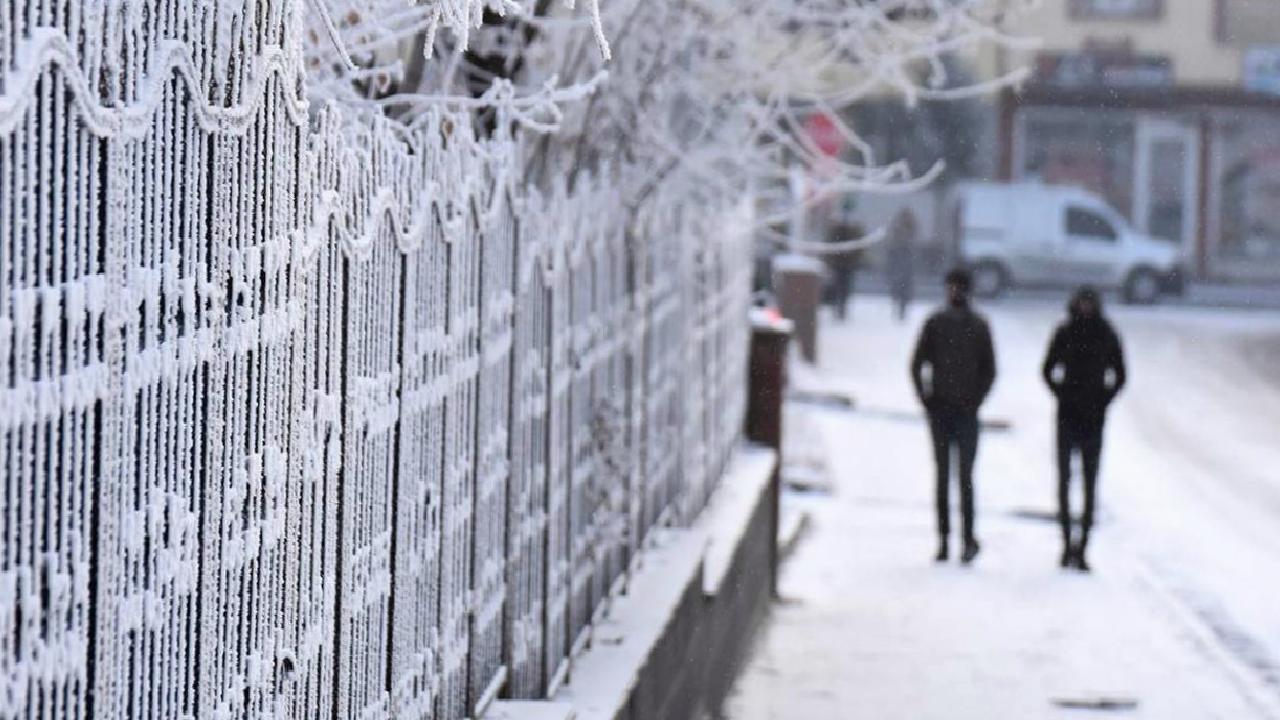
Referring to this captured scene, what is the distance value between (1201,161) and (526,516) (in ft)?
153

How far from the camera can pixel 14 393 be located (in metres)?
2.75

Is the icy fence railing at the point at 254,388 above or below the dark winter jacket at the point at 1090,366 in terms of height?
above

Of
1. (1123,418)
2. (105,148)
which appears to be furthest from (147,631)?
(1123,418)

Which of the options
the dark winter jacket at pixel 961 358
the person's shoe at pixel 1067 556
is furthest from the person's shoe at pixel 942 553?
the dark winter jacket at pixel 961 358

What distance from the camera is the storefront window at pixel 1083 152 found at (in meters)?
→ 52.4

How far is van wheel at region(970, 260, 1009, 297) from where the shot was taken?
4484cm

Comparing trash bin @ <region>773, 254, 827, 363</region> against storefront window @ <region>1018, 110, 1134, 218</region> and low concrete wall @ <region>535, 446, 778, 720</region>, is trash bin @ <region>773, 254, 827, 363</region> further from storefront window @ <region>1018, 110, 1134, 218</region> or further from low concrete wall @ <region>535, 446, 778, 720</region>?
storefront window @ <region>1018, 110, 1134, 218</region>

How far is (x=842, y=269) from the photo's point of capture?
37094 millimetres

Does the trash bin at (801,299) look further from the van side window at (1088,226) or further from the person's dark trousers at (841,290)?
the van side window at (1088,226)

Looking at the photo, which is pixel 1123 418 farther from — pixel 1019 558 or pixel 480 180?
pixel 480 180

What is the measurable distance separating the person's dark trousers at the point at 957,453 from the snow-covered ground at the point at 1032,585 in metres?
0.29

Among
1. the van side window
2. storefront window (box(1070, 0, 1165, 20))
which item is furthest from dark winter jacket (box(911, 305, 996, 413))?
storefront window (box(1070, 0, 1165, 20))

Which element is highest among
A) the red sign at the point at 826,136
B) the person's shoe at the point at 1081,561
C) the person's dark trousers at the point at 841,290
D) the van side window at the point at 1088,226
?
the red sign at the point at 826,136

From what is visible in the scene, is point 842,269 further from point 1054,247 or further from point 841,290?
point 1054,247
